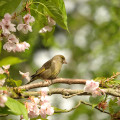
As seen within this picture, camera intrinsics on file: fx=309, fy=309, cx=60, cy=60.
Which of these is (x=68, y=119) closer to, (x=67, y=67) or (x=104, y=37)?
(x=67, y=67)

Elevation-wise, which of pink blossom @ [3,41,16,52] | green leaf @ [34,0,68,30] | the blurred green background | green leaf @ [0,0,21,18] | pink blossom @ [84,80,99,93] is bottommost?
pink blossom @ [84,80,99,93]

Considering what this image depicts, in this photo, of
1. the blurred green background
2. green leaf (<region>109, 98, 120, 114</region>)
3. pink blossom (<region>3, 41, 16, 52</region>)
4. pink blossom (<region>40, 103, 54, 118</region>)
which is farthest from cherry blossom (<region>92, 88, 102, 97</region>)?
the blurred green background

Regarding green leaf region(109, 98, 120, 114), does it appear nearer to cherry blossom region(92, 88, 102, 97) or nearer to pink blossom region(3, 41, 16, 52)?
cherry blossom region(92, 88, 102, 97)

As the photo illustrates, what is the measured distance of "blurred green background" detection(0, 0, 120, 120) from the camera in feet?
40.9

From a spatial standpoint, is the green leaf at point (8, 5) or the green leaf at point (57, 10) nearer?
the green leaf at point (8, 5)

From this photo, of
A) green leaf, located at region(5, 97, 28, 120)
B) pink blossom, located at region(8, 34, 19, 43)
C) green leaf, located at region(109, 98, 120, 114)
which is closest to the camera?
green leaf, located at region(5, 97, 28, 120)

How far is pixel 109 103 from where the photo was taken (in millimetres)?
3113

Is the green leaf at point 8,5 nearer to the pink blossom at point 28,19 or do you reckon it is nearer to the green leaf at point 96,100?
the pink blossom at point 28,19

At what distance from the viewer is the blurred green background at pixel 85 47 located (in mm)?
12469

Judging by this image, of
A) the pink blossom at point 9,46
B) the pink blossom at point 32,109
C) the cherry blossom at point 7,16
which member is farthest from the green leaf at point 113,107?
the cherry blossom at point 7,16

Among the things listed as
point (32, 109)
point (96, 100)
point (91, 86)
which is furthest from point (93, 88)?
point (32, 109)

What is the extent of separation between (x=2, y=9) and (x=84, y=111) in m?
10.7

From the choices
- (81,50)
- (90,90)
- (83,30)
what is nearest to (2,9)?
(90,90)

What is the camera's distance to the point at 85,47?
605 inches
